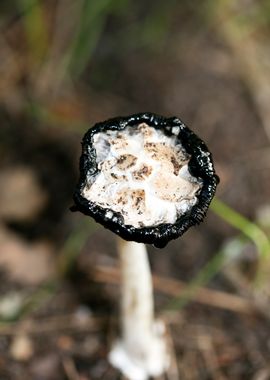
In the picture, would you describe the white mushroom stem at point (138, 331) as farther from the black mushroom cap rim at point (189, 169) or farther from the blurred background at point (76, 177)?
the black mushroom cap rim at point (189, 169)

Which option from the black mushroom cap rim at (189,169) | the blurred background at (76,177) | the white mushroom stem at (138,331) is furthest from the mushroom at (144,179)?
the blurred background at (76,177)

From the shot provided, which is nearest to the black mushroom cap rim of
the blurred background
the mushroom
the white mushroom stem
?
the mushroom

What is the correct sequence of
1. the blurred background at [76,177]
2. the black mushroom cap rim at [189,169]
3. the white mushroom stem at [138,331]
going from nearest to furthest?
the black mushroom cap rim at [189,169]
the white mushroom stem at [138,331]
the blurred background at [76,177]

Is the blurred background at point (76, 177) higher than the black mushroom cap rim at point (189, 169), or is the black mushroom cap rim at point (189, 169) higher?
the black mushroom cap rim at point (189, 169)

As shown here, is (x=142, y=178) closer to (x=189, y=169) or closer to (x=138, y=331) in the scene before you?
(x=189, y=169)

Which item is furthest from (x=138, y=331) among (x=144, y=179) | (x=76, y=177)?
(x=76, y=177)

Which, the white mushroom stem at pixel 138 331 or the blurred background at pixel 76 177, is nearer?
the white mushroom stem at pixel 138 331

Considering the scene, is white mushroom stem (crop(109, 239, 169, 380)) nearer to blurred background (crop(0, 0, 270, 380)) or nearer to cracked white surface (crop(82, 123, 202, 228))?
blurred background (crop(0, 0, 270, 380))
